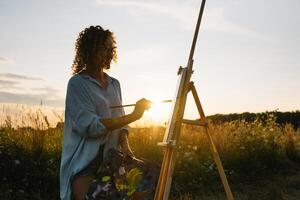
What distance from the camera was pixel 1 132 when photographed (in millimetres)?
6676

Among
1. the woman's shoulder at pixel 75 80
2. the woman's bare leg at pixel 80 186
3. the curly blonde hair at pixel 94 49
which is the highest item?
the curly blonde hair at pixel 94 49

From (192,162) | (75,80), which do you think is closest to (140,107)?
(75,80)

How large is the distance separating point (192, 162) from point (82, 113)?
4259 millimetres

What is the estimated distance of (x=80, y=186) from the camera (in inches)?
129

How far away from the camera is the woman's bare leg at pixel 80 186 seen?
10.7ft

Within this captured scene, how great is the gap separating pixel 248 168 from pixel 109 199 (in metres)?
5.54

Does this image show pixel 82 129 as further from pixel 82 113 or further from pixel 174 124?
pixel 174 124

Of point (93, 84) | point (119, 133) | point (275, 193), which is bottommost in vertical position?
point (275, 193)

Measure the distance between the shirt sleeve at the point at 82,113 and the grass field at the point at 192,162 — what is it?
2.65 meters

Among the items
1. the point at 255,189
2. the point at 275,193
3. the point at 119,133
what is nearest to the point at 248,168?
the point at 255,189

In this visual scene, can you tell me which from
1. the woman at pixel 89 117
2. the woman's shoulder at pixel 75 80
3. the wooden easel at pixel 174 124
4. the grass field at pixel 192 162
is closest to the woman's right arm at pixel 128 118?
the woman at pixel 89 117

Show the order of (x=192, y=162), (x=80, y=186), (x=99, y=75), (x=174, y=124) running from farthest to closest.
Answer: (x=192, y=162) < (x=99, y=75) < (x=174, y=124) < (x=80, y=186)

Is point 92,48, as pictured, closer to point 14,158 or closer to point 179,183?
point 14,158

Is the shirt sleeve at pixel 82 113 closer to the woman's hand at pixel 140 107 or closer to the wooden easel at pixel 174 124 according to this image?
the woman's hand at pixel 140 107
